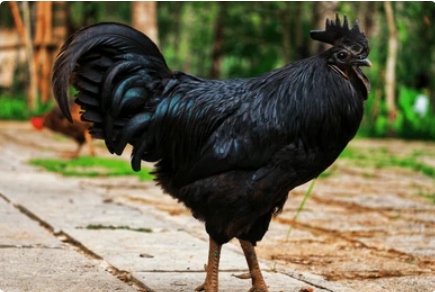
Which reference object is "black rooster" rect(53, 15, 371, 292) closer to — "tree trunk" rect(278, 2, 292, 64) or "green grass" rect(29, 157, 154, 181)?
"green grass" rect(29, 157, 154, 181)

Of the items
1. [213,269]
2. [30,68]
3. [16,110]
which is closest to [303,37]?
[30,68]

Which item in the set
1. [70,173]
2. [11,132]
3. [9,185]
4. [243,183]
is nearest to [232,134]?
[243,183]

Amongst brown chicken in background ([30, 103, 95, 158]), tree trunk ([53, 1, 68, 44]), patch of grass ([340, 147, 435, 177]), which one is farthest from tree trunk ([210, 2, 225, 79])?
brown chicken in background ([30, 103, 95, 158])

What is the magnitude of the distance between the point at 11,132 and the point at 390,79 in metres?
8.76

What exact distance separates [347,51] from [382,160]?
911cm

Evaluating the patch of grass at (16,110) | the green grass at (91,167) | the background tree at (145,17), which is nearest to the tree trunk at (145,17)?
the background tree at (145,17)

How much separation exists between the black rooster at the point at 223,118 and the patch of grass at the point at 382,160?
294 inches

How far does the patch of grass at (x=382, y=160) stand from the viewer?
39.0ft

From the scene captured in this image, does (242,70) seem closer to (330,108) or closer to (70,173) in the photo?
(70,173)

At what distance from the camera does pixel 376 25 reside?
27.2 metres

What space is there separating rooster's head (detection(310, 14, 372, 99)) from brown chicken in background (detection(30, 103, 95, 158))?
778cm

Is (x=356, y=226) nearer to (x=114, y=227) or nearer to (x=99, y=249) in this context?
(x=114, y=227)

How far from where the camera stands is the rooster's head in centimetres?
414

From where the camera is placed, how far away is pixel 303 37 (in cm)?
2489
